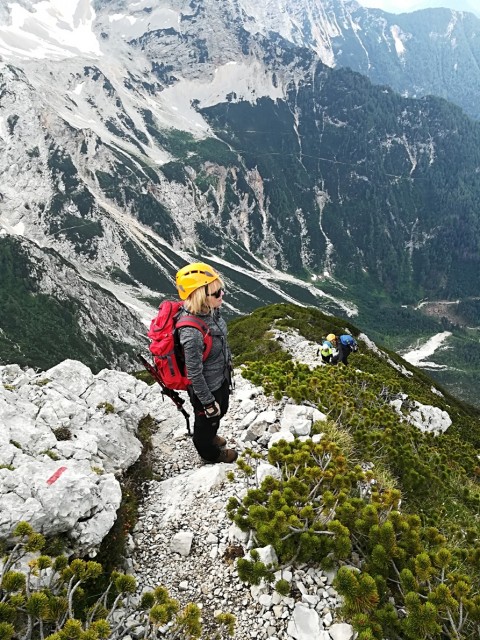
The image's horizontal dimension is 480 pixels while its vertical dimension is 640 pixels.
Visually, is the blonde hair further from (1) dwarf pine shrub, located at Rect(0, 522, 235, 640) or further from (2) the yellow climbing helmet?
(1) dwarf pine shrub, located at Rect(0, 522, 235, 640)

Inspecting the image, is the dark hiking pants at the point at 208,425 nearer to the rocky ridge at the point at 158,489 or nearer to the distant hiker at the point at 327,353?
the rocky ridge at the point at 158,489

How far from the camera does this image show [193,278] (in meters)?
8.06

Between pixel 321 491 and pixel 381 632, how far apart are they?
8.75 ft

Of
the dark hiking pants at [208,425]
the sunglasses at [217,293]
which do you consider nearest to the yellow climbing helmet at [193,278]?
the sunglasses at [217,293]

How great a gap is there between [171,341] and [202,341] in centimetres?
64

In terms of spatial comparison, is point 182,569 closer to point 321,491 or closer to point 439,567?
point 321,491

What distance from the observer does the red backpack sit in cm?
815

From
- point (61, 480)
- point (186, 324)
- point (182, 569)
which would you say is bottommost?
point (182, 569)

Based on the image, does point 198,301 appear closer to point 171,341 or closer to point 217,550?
point 171,341

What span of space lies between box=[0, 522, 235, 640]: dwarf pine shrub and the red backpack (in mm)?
3590

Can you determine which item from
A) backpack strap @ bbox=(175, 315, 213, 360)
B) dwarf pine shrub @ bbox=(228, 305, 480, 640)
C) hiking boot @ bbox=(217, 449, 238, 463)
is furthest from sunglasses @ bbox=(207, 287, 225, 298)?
hiking boot @ bbox=(217, 449, 238, 463)

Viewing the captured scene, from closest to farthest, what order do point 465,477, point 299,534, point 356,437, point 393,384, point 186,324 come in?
point 299,534 → point 186,324 → point 356,437 → point 465,477 → point 393,384

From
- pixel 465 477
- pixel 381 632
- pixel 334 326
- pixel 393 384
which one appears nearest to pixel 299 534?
pixel 381 632

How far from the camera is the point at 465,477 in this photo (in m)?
13.0
